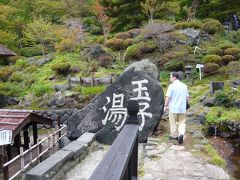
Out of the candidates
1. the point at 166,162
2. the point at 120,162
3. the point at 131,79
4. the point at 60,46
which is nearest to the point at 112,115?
the point at 131,79

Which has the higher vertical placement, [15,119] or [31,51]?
[31,51]

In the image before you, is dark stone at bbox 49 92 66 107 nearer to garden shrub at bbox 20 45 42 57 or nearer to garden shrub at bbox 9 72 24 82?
garden shrub at bbox 9 72 24 82

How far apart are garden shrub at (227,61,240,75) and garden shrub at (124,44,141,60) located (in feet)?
19.8

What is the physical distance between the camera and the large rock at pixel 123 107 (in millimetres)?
7371

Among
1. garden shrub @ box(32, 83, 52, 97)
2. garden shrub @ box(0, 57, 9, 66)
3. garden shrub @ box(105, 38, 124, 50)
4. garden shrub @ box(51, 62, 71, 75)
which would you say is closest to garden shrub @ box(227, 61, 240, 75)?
garden shrub @ box(105, 38, 124, 50)

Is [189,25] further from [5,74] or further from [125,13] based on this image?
[5,74]

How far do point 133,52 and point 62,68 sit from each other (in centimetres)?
477

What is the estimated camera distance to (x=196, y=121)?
10.2 metres

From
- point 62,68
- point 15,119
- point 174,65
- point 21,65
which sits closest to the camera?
point 15,119

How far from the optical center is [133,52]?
19.8 metres

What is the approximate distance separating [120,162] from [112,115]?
5.88 meters

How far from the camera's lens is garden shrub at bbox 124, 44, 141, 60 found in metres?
19.9

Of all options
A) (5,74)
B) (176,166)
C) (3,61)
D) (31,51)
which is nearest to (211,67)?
(176,166)

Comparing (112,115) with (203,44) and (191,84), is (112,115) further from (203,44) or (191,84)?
(203,44)
